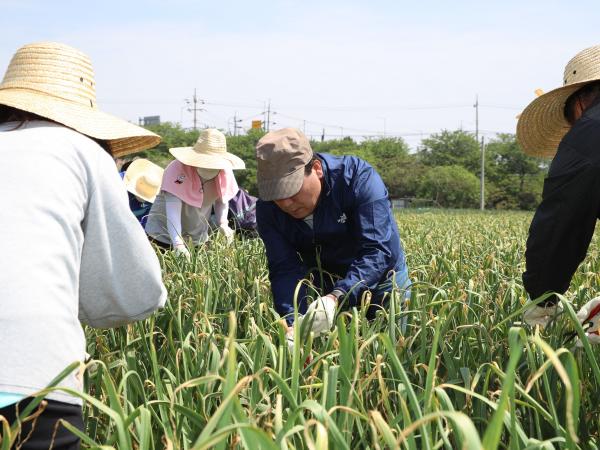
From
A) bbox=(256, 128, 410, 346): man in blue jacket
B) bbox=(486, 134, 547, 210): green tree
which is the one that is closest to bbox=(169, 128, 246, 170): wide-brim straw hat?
bbox=(256, 128, 410, 346): man in blue jacket

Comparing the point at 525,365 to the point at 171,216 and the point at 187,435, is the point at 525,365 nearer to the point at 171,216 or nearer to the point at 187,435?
the point at 187,435

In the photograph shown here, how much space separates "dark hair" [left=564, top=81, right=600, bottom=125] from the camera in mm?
1878

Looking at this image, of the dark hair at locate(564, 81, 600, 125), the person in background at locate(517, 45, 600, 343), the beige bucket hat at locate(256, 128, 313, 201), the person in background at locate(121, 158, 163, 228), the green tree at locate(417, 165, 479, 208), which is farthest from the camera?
the green tree at locate(417, 165, 479, 208)

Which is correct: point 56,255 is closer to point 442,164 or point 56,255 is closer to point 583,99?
point 583,99

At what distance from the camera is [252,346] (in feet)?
6.24

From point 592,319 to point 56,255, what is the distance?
1.35 m

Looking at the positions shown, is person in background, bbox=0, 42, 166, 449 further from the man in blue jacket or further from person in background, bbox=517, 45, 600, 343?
person in background, bbox=517, 45, 600, 343

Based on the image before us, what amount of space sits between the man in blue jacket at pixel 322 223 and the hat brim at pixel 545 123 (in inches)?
20.6

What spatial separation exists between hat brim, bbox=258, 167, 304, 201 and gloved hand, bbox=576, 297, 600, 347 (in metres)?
0.95

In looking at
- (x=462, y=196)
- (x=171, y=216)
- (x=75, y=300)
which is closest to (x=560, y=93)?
(x=75, y=300)

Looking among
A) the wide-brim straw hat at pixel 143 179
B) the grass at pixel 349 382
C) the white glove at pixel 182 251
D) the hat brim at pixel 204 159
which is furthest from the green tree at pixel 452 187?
the grass at pixel 349 382

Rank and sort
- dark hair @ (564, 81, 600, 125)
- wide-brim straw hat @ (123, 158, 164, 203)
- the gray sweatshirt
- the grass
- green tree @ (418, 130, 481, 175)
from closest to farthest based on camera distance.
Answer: the grass, the gray sweatshirt, dark hair @ (564, 81, 600, 125), wide-brim straw hat @ (123, 158, 164, 203), green tree @ (418, 130, 481, 175)

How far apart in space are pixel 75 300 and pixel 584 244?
121 centimetres

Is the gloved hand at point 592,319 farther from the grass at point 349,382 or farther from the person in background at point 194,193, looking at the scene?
the person in background at point 194,193
